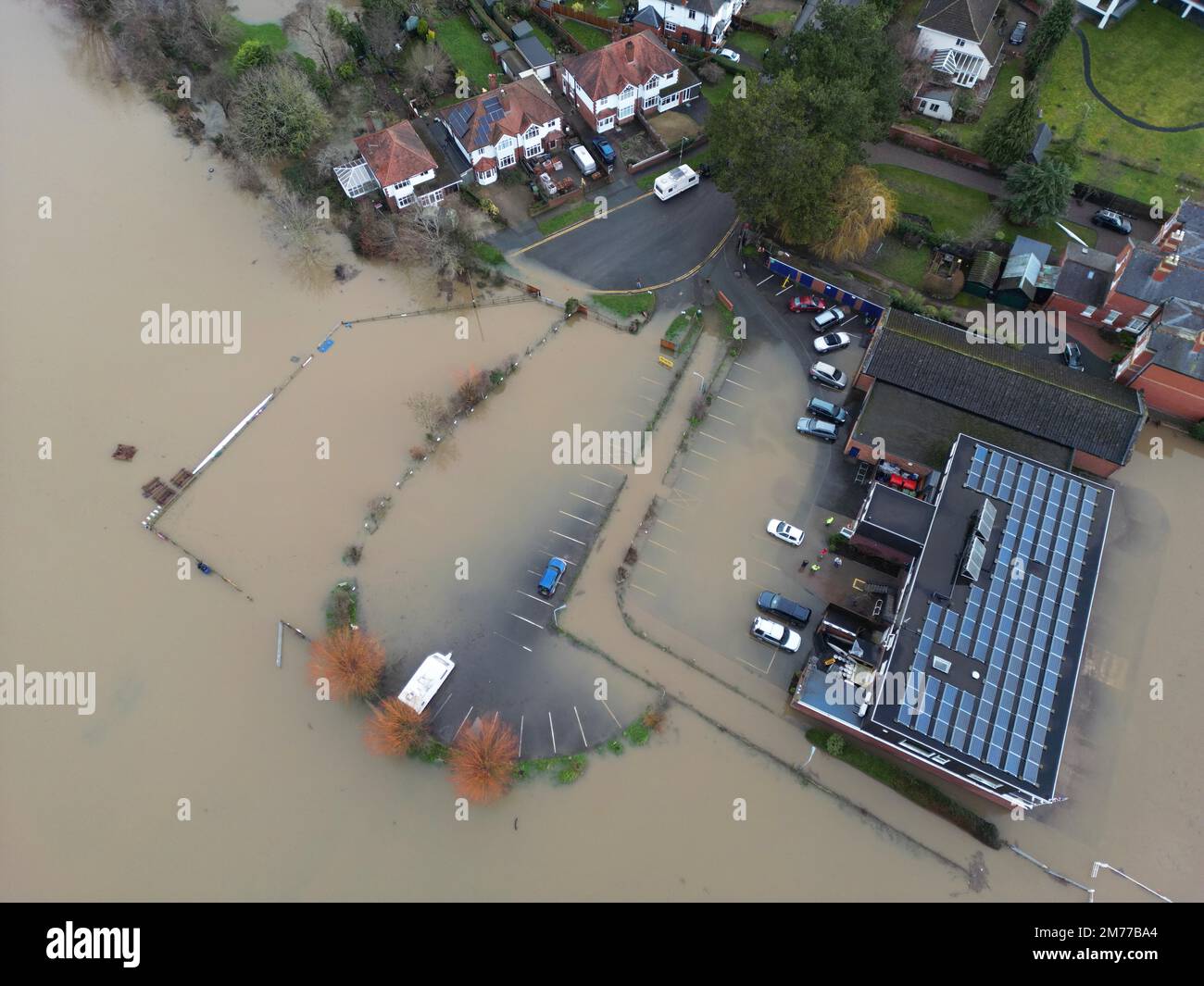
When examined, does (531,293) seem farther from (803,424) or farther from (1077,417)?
(1077,417)

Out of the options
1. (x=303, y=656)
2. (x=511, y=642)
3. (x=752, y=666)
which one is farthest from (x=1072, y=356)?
(x=303, y=656)

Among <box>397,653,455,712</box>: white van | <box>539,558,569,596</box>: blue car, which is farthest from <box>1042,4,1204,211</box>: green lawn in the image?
<box>397,653,455,712</box>: white van

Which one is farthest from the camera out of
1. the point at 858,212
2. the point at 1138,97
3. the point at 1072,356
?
the point at 1138,97

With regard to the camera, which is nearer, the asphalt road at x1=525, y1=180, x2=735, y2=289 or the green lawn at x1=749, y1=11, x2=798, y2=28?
the asphalt road at x1=525, y1=180, x2=735, y2=289
